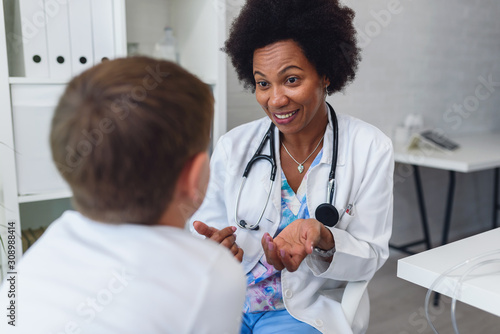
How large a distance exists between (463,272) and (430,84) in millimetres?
2370

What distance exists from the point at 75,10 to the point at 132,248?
1.08 meters

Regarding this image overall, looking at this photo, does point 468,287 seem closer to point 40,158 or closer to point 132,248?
point 132,248

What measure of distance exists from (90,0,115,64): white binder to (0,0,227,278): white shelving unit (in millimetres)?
26

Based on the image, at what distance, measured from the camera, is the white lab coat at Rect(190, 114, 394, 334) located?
3.84 feet

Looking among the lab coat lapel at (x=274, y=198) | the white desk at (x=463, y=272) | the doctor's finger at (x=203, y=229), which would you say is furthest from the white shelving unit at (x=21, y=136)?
the white desk at (x=463, y=272)

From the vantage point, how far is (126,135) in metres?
0.57

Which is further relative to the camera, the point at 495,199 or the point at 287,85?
the point at 495,199

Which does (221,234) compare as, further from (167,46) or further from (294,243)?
(167,46)

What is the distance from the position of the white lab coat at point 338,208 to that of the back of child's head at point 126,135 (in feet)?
2.06

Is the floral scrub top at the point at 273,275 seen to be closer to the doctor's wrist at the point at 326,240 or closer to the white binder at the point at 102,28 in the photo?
the doctor's wrist at the point at 326,240

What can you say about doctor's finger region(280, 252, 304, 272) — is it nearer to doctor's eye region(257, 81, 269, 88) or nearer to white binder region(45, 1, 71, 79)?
doctor's eye region(257, 81, 269, 88)

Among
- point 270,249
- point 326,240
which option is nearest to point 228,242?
point 270,249

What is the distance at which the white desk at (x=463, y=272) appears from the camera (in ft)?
2.69

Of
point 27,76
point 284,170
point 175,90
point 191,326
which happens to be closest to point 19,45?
point 27,76
